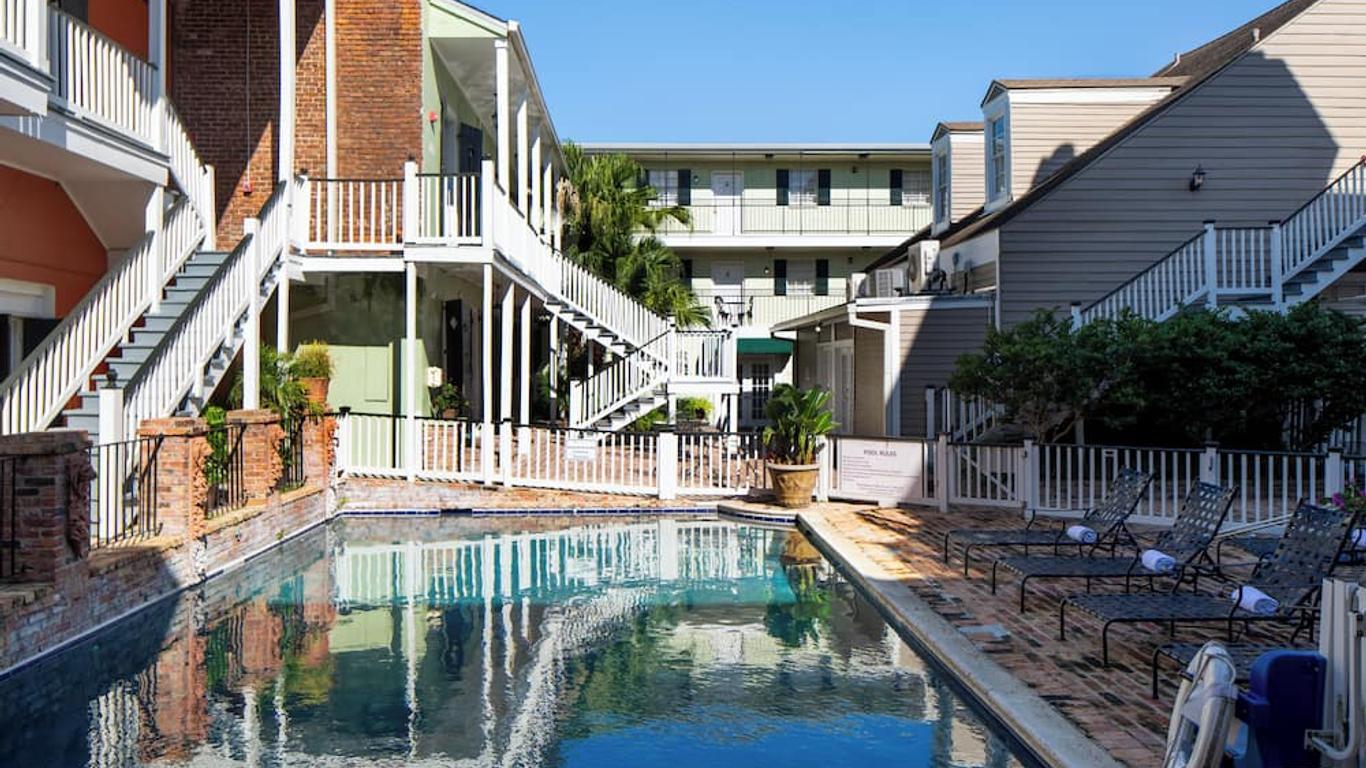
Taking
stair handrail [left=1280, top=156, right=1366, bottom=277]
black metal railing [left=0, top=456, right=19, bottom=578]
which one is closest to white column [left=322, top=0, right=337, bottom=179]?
black metal railing [left=0, top=456, right=19, bottom=578]

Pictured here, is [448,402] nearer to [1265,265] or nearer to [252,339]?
[252,339]

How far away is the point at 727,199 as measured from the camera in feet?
120

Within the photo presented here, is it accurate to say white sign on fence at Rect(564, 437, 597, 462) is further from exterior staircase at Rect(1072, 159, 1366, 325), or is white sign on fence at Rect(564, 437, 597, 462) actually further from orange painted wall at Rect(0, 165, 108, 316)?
exterior staircase at Rect(1072, 159, 1366, 325)

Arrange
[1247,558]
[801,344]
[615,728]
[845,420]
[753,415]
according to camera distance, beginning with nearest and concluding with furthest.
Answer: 1. [615,728]
2. [1247,558]
3. [845,420]
4. [801,344]
5. [753,415]

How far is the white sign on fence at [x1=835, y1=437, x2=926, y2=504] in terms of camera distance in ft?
54.4

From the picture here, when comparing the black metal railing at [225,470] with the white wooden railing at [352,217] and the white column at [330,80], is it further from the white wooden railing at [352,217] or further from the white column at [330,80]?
the white column at [330,80]

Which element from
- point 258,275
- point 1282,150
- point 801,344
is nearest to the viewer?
point 258,275

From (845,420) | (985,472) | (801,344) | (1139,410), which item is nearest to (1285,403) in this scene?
(1139,410)

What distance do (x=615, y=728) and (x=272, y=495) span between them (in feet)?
27.2

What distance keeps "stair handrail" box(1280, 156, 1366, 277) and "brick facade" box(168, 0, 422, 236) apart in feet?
42.8

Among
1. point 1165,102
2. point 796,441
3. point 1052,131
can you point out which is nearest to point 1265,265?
point 1165,102

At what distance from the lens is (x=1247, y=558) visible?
475 inches

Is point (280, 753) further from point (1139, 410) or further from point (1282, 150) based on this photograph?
point (1282, 150)

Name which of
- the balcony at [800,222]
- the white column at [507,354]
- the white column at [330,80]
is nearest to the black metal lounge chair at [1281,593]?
the white column at [507,354]
